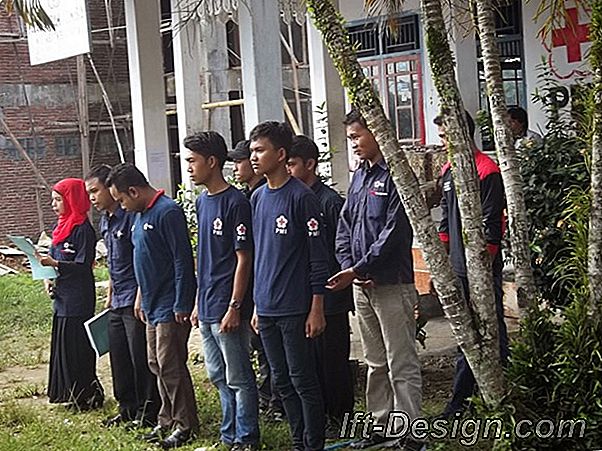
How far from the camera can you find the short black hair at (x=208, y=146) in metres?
5.57

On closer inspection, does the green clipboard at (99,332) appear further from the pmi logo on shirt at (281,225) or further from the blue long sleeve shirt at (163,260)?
the pmi logo on shirt at (281,225)

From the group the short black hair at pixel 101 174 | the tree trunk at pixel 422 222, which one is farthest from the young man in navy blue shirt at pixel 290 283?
the short black hair at pixel 101 174

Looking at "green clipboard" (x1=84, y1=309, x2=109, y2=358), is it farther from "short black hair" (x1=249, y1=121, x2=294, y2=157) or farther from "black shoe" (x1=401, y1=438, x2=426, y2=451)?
"black shoe" (x1=401, y1=438, x2=426, y2=451)

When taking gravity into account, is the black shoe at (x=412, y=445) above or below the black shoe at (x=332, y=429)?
above

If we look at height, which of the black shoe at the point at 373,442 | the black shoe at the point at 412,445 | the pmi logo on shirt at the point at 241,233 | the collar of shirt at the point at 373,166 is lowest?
the black shoe at the point at 373,442

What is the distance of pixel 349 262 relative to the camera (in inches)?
217

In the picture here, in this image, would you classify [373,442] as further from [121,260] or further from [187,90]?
[187,90]

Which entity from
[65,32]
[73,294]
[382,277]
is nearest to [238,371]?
[382,277]

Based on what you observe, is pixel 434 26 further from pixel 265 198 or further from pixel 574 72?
pixel 574 72

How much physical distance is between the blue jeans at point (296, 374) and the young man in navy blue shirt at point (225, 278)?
0.89 feet

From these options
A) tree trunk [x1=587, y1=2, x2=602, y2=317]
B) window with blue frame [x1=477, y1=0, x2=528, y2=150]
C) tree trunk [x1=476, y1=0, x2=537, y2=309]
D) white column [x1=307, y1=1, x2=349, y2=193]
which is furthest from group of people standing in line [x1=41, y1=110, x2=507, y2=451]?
window with blue frame [x1=477, y1=0, x2=528, y2=150]

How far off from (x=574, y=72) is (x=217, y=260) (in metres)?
6.00

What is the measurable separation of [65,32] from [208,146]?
4.18 m

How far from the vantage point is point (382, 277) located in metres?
5.26
